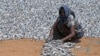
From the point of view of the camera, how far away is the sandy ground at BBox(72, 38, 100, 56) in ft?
31.0

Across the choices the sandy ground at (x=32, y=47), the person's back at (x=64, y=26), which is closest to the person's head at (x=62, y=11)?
the person's back at (x=64, y=26)

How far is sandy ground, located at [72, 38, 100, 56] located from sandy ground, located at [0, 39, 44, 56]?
110 cm

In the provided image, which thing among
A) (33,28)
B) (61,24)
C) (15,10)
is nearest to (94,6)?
(15,10)

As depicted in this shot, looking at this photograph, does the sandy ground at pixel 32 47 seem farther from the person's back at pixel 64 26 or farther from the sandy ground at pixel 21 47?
the person's back at pixel 64 26

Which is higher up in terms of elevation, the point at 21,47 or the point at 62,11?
the point at 62,11

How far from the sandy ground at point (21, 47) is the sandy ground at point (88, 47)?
3.62 ft

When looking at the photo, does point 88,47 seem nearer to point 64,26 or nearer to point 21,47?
point 64,26

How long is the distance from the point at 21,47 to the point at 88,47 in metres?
1.93

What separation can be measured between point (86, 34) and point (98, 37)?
1.59 feet

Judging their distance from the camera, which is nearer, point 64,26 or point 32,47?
point 32,47

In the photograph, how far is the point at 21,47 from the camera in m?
10.1

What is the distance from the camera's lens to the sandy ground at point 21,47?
9.50 m

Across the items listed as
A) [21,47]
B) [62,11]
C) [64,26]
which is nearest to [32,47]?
[21,47]

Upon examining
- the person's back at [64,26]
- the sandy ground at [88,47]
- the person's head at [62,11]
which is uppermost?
the person's head at [62,11]
